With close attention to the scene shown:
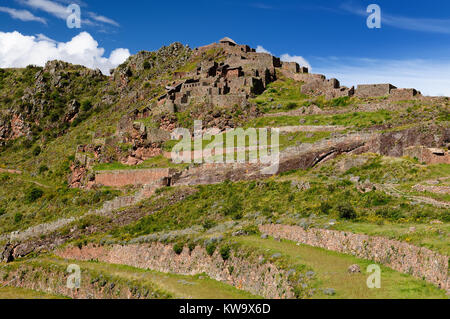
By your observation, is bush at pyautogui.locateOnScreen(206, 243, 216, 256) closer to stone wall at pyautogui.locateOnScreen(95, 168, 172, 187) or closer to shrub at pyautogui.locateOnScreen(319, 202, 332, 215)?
shrub at pyautogui.locateOnScreen(319, 202, 332, 215)

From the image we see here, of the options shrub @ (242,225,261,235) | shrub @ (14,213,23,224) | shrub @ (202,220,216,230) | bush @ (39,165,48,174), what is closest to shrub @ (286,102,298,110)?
shrub @ (202,220,216,230)

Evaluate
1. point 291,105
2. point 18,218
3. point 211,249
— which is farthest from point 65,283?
point 291,105

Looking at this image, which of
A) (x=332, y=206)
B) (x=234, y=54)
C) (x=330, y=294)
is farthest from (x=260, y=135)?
(x=330, y=294)

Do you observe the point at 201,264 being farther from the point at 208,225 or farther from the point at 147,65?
the point at 147,65

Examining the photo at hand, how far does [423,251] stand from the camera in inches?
612

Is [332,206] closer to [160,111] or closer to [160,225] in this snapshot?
[160,225]

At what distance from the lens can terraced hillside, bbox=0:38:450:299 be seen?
59.2 ft

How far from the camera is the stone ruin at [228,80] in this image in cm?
5491

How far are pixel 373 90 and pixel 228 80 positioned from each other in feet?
59.5

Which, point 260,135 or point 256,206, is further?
point 260,135

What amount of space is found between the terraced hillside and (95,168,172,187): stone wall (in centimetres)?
15

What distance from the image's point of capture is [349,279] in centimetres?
1563

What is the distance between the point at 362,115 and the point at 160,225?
2350 centimetres
